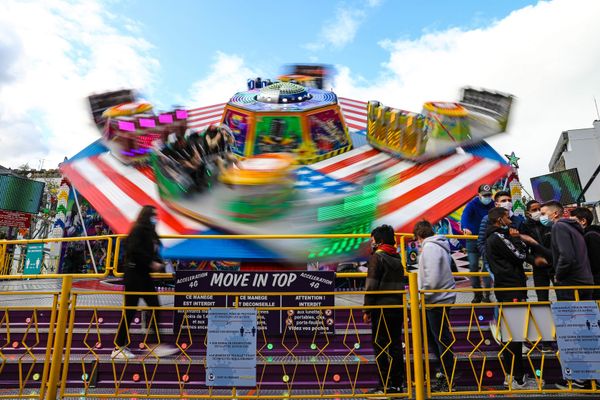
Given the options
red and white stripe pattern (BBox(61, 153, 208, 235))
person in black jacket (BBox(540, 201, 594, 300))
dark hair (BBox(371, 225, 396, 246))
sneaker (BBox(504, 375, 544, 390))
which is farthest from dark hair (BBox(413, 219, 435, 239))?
red and white stripe pattern (BBox(61, 153, 208, 235))

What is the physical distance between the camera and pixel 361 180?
1137 cm

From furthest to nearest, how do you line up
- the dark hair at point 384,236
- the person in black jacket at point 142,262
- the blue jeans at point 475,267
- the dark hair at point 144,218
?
1. the blue jeans at point 475,267
2. the dark hair at point 144,218
3. the person in black jacket at point 142,262
4. the dark hair at point 384,236

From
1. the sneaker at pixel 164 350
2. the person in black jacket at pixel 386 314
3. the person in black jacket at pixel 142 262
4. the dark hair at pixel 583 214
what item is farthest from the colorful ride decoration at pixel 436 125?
the sneaker at pixel 164 350

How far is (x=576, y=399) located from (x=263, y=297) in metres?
3.35

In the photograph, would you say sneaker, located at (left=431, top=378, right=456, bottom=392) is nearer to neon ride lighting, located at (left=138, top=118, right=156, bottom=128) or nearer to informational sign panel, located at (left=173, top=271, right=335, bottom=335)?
informational sign panel, located at (left=173, top=271, right=335, bottom=335)

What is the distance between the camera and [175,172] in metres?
10.3

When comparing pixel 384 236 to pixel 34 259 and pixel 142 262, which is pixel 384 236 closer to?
pixel 142 262

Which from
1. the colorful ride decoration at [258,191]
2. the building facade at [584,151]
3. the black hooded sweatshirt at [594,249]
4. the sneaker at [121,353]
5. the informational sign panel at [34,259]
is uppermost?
the building facade at [584,151]

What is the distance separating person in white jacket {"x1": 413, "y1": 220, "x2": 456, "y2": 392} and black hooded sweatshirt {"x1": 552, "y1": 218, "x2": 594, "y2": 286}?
1041 mm

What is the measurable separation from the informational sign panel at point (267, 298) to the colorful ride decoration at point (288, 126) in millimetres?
7484

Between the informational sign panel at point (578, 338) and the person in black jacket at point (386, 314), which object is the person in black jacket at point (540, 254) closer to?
the informational sign panel at point (578, 338)

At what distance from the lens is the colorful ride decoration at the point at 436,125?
39.4 ft

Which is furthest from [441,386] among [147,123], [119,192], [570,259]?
[147,123]

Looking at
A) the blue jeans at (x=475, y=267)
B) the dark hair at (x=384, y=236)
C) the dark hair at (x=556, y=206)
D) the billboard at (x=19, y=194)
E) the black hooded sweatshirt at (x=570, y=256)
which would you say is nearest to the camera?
the black hooded sweatshirt at (x=570, y=256)
